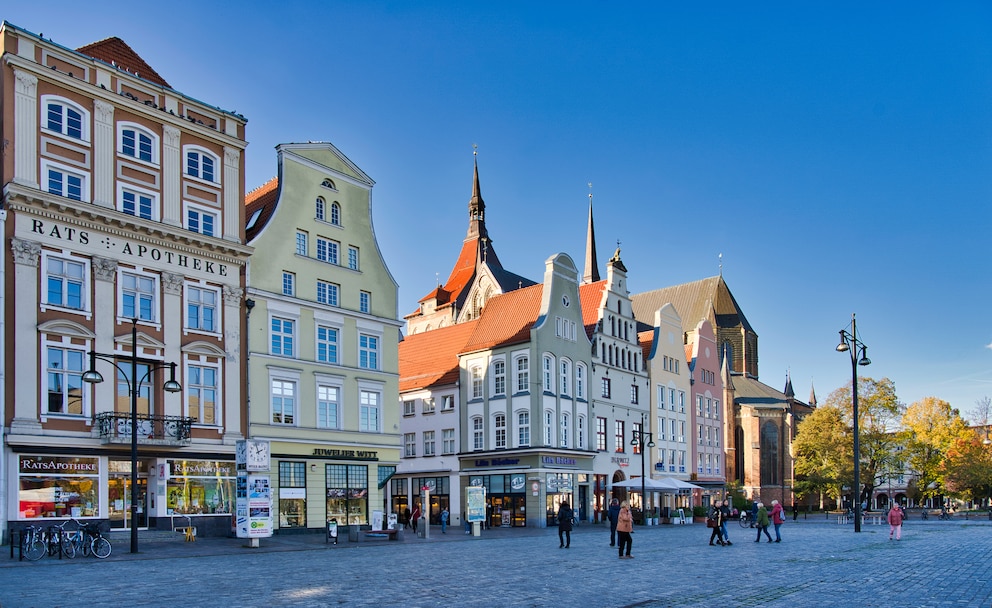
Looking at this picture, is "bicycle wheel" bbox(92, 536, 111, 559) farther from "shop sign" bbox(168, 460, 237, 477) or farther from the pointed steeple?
the pointed steeple

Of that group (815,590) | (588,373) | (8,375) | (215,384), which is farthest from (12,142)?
(588,373)

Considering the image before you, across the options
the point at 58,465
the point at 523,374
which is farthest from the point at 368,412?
the point at 58,465

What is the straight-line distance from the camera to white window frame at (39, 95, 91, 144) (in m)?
33.1

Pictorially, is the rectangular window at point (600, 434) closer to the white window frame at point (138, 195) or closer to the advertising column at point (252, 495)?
the advertising column at point (252, 495)

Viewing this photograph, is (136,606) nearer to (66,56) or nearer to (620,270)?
(66,56)

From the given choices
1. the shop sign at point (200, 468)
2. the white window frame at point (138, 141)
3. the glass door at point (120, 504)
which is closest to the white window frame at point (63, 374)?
the glass door at point (120, 504)

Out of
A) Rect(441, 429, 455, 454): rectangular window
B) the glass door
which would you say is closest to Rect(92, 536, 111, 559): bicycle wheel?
the glass door

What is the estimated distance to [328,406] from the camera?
4297 cm

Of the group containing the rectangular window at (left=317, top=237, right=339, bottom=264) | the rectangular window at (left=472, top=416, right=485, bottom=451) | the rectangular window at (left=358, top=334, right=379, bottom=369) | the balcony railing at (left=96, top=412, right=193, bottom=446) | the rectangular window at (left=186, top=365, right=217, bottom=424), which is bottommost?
the rectangular window at (left=472, top=416, right=485, bottom=451)

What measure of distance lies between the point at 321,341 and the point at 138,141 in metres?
12.2

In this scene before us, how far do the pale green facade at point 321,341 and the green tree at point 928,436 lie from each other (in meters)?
50.5

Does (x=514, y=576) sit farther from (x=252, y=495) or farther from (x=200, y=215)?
(x=200, y=215)

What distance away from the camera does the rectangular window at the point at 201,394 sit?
3675 centimetres

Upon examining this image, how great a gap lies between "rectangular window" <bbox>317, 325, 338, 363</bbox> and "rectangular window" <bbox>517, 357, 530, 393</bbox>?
15126 mm
